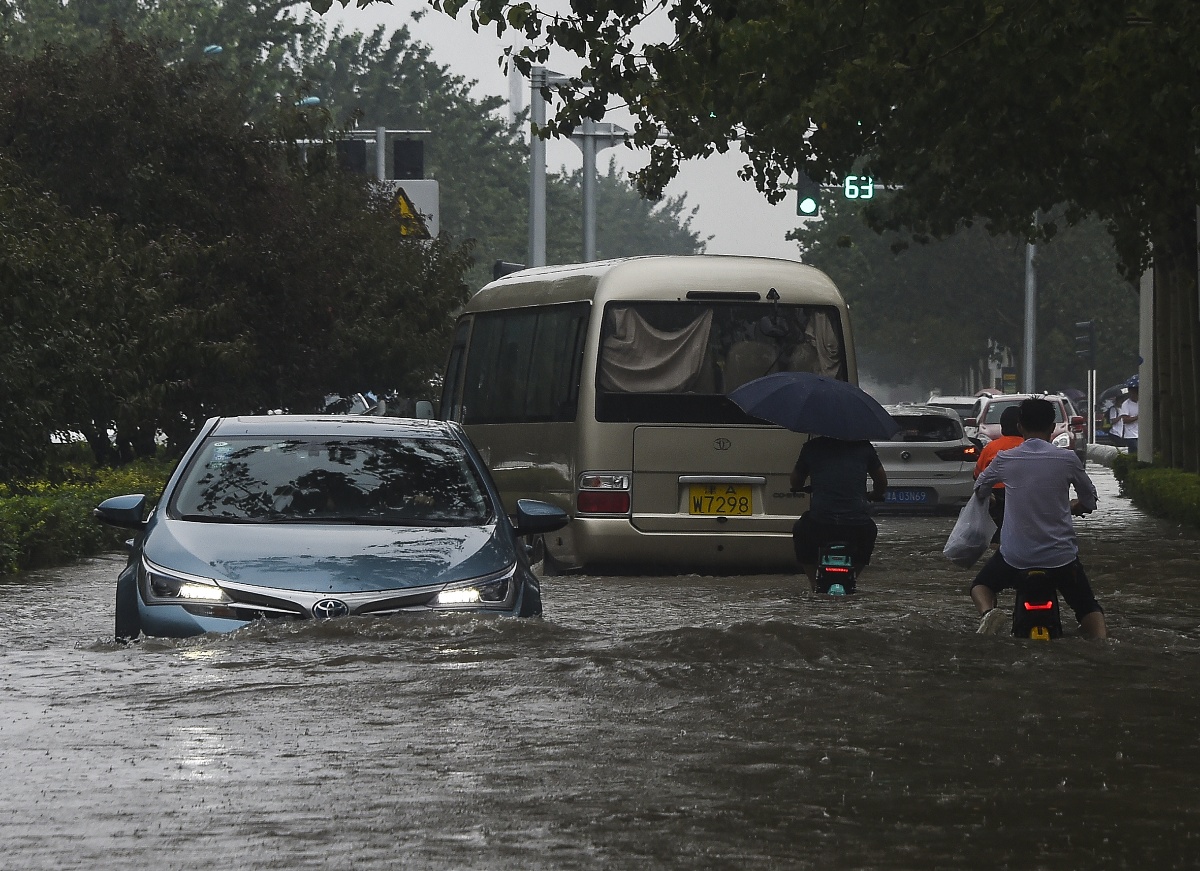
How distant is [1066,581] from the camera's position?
10.7 metres

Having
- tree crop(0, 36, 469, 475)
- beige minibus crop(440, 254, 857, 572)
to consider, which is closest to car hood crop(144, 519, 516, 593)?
beige minibus crop(440, 254, 857, 572)

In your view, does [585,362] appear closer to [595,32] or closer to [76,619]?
[595,32]

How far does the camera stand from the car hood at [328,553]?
9.24 meters

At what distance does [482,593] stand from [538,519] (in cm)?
92

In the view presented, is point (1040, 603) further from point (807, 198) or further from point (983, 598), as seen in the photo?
point (807, 198)

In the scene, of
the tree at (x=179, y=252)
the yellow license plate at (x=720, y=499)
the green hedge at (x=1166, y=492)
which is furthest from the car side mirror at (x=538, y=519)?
the green hedge at (x=1166, y=492)

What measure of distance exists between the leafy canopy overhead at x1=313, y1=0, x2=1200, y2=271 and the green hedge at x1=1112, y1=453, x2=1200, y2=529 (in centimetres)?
277

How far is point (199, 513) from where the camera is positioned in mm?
10203

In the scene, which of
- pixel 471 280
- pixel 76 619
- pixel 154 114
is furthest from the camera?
pixel 471 280

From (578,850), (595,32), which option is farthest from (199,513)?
(595,32)

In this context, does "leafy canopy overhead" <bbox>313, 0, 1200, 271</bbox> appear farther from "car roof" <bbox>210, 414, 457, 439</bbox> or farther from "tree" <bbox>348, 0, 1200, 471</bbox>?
"car roof" <bbox>210, 414, 457, 439</bbox>

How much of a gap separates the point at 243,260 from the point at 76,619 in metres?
→ 13.9

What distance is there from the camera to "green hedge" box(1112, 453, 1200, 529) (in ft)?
79.8

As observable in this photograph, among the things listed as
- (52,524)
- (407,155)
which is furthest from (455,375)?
(407,155)
